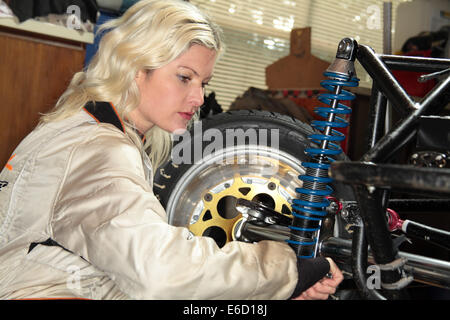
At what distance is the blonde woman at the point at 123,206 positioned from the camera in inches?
27.2

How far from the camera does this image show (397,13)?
3.79 meters

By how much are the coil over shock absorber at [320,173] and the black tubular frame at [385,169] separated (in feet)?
0.12

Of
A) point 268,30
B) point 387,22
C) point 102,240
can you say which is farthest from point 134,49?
point 268,30

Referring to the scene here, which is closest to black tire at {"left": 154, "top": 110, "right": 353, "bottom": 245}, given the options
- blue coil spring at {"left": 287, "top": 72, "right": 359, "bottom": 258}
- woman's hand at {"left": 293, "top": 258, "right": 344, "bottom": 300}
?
blue coil spring at {"left": 287, "top": 72, "right": 359, "bottom": 258}

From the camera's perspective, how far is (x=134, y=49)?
102cm

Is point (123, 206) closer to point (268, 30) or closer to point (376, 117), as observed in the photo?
point (376, 117)

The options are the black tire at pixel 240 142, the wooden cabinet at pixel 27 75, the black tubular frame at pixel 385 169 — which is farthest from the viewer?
the wooden cabinet at pixel 27 75

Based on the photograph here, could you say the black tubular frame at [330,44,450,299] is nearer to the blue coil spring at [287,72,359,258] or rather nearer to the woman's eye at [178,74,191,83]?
the blue coil spring at [287,72,359,258]

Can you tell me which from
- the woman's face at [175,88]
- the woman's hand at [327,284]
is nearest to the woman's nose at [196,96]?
the woman's face at [175,88]

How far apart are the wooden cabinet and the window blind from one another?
1.44 metres

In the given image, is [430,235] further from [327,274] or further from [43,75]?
[43,75]

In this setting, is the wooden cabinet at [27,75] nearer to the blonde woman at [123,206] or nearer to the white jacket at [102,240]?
the blonde woman at [123,206]
